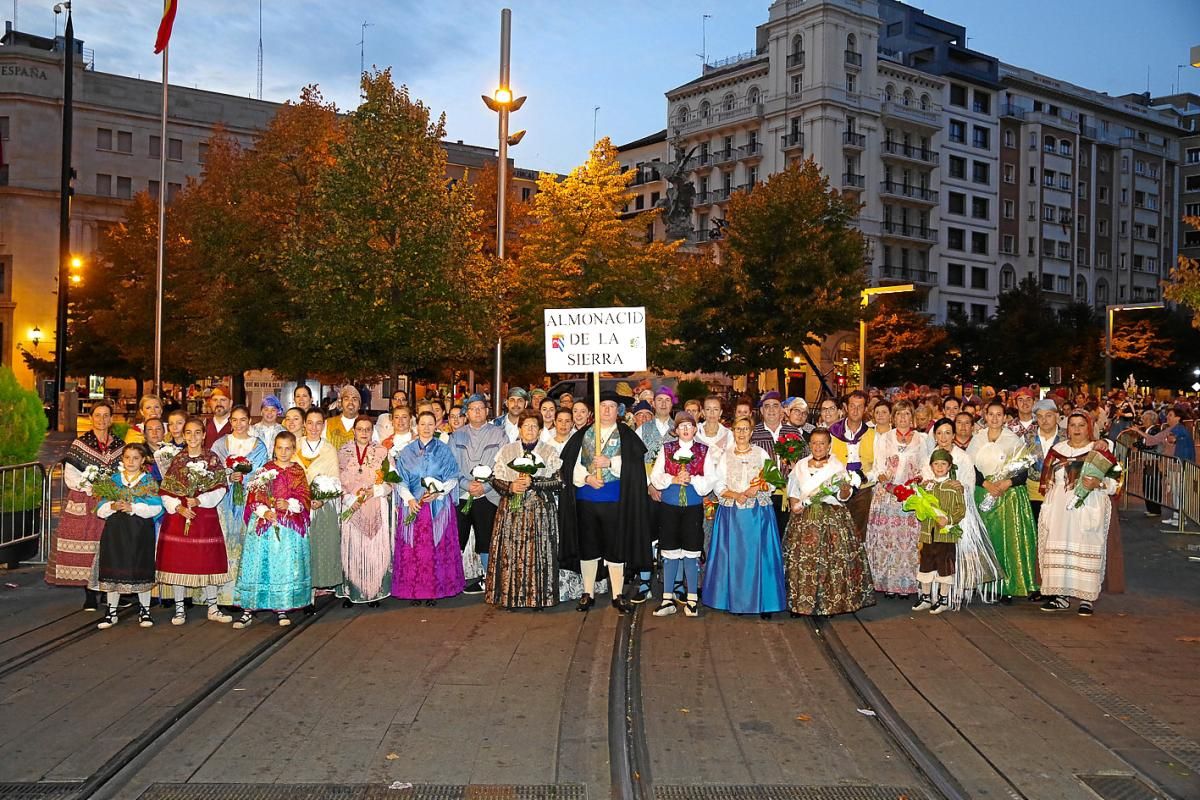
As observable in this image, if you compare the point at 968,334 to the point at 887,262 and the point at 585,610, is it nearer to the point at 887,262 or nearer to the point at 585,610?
the point at 887,262

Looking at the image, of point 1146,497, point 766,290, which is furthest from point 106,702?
point 766,290

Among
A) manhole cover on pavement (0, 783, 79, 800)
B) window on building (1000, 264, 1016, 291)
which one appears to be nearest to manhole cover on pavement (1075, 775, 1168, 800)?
manhole cover on pavement (0, 783, 79, 800)

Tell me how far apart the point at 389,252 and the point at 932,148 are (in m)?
52.2

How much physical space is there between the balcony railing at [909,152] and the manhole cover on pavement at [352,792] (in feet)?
204

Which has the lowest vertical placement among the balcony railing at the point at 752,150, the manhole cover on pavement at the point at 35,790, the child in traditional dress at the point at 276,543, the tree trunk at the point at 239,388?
the manhole cover on pavement at the point at 35,790

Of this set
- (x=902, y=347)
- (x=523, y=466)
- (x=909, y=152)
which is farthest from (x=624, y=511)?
(x=909, y=152)

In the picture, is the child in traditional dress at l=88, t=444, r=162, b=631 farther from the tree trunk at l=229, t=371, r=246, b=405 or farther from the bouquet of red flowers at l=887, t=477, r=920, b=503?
the tree trunk at l=229, t=371, r=246, b=405

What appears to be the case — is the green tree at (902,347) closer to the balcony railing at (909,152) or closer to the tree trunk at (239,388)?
the balcony railing at (909,152)

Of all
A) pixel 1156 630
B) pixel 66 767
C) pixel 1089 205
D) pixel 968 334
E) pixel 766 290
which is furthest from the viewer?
pixel 1089 205

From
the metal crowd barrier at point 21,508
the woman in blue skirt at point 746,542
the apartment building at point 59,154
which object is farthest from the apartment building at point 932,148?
the woman in blue skirt at point 746,542

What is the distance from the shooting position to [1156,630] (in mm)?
9672

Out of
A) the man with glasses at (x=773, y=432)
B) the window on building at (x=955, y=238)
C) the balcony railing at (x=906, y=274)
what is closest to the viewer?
the man with glasses at (x=773, y=432)

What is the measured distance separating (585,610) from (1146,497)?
40.9 ft

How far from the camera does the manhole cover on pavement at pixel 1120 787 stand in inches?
225
